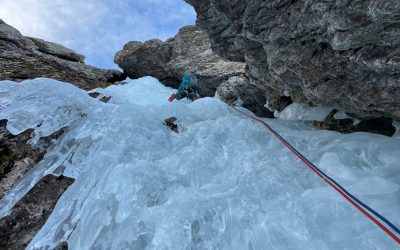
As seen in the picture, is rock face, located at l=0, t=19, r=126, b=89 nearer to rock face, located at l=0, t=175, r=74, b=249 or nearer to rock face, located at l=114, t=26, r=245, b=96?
rock face, located at l=114, t=26, r=245, b=96

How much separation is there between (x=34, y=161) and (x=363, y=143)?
605 cm

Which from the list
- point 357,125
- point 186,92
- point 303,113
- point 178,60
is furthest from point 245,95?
point 178,60

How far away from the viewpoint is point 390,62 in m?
4.50

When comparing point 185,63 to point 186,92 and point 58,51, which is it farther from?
point 58,51

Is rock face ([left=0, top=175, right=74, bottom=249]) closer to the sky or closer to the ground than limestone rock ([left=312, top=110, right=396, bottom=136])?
closer to the sky

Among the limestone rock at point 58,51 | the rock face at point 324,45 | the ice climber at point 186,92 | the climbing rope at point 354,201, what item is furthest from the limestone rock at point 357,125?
the limestone rock at point 58,51

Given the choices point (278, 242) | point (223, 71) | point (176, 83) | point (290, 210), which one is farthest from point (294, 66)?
point (176, 83)

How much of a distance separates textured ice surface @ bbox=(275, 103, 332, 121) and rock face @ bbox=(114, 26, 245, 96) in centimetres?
762

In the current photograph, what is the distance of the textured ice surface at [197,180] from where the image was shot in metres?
4.36

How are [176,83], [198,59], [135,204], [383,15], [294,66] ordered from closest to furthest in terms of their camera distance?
[383,15]
[135,204]
[294,66]
[198,59]
[176,83]

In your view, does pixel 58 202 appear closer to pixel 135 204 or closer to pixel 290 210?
pixel 135 204

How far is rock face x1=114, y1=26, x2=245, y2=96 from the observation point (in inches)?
674

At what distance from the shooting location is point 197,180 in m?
6.05

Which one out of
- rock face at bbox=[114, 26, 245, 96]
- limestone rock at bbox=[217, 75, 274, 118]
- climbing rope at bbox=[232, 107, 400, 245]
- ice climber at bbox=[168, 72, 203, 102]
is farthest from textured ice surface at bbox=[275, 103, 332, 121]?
rock face at bbox=[114, 26, 245, 96]
